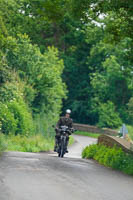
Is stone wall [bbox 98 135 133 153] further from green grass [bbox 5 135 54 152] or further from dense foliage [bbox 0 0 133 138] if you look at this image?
green grass [bbox 5 135 54 152]

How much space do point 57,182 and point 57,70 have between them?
88.6ft

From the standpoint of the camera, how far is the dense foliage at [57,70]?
2780 cm

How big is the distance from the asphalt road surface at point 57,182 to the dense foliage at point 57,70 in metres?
5.36

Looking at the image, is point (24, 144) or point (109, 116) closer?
point (24, 144)

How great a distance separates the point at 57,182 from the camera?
34.3 feet

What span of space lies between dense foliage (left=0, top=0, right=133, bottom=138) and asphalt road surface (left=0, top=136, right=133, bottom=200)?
536 centimetres

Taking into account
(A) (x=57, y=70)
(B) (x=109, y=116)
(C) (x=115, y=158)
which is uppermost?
(A) (x=57, y=70)

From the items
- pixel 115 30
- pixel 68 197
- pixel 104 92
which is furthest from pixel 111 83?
pixel 68 197

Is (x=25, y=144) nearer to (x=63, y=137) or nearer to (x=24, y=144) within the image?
(x=24, y=144)

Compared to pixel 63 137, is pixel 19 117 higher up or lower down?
higher up

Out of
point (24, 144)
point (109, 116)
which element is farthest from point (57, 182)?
point (109, 116)

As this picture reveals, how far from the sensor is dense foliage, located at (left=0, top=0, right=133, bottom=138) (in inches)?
1094

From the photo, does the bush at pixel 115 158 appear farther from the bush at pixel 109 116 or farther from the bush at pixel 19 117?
the bush at pixel 109 116

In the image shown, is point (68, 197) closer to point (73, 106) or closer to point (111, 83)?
point (111, 83)
